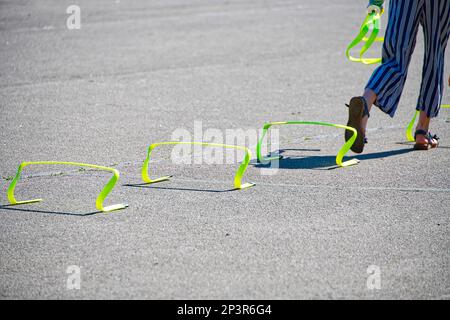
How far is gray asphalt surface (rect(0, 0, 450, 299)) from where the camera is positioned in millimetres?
4285

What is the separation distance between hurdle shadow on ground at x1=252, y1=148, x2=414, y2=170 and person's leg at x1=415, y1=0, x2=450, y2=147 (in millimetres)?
295

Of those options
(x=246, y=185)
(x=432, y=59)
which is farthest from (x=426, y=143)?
(x=246, y=185)

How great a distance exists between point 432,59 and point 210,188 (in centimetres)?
242

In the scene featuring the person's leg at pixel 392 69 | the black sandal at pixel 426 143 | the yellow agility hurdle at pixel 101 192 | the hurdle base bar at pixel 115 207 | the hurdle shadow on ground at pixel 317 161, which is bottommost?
the hurdle base bar at pixel 115 207

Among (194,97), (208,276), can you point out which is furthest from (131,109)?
(208,276)

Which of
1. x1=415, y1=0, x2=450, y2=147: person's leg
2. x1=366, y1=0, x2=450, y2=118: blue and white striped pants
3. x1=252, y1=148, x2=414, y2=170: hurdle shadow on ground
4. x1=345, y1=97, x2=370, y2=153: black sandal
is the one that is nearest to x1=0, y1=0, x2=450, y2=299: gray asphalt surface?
x1=252, y1=148, x2=414, y2=170: hurdle shadow on ground

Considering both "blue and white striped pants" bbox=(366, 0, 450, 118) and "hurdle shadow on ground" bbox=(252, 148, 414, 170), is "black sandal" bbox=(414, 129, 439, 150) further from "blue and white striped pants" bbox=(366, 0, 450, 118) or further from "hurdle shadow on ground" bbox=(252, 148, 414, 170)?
"blue and white striped pants" bbox=(366, 0, 450, 118)

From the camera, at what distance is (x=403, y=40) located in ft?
21.7

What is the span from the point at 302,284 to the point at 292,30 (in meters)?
10.7

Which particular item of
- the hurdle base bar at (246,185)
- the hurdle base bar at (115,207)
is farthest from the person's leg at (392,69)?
the hurdle base bar at (115,207)

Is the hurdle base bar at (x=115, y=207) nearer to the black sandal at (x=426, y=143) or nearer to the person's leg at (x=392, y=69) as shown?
the person's leg at (x=392, y=69)

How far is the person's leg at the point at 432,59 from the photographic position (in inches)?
261

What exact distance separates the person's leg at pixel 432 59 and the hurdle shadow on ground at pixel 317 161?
295 millimetres

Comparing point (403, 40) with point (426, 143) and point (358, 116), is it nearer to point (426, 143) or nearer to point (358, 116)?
point (358, 116)
